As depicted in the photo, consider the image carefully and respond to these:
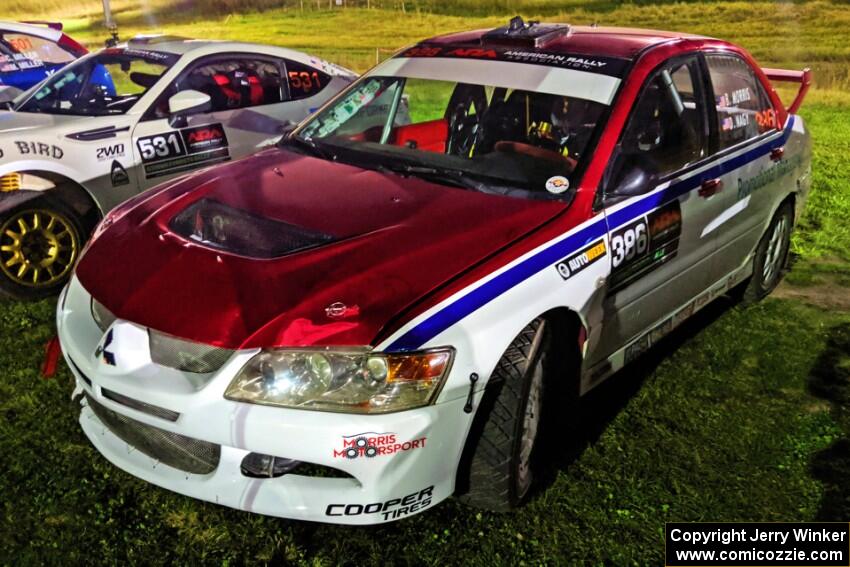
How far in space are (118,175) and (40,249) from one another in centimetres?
65

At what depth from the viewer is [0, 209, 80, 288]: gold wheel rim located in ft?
14.4

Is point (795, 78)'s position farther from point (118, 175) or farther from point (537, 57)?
point (118, 175)

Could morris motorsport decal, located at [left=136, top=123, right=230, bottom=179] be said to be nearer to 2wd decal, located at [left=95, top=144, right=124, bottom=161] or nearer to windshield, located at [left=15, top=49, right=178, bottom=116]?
2wd decal, located at [left=95, top=144, right=124, bottom=161]

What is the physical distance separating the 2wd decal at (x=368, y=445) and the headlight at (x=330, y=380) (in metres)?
Answer: 0.07

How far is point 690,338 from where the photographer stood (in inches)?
168

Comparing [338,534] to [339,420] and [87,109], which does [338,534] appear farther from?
[87,109]

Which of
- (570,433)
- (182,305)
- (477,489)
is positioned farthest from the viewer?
(570,433)

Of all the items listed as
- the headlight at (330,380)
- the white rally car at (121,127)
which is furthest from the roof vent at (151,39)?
the headlight at (330,380)

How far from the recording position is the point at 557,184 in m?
2.95

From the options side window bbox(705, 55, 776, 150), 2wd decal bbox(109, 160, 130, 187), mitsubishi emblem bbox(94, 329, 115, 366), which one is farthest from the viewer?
2wd decal bbox(109, 160, 130, 187)

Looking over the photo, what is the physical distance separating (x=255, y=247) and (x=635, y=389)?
2.04 m

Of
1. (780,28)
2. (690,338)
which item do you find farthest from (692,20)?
(690,338)

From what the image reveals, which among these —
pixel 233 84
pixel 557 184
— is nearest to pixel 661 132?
pixel 557 184

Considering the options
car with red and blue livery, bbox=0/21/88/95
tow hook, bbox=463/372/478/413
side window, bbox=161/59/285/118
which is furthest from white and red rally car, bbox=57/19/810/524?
car with red and blue livery, bbox=0/21/88/95
